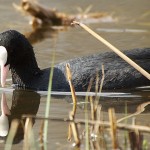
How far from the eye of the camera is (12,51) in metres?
7.97

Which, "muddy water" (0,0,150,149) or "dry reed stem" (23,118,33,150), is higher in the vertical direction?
"muddy water" (0,0,150,149)

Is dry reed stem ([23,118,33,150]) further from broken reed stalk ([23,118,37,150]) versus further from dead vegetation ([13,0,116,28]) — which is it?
dead vegetation ([13,0,116,28])

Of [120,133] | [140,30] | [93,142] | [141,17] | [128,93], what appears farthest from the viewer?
[141,17]

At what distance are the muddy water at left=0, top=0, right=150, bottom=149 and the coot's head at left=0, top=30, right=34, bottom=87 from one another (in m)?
0.32

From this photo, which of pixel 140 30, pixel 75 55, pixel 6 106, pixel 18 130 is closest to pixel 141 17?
pixel 140 30

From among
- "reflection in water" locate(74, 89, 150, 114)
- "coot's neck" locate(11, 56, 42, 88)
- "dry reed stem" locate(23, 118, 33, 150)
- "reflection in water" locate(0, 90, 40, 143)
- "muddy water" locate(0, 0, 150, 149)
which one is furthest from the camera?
"coot's neck" locate(11, 56, 42, 88)

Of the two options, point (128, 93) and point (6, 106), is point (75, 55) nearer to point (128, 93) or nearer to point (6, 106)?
point (128, 93)

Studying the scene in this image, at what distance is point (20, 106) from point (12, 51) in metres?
1.04

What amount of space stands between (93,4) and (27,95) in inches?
205

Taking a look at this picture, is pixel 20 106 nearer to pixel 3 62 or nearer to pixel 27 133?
pixel 3 62

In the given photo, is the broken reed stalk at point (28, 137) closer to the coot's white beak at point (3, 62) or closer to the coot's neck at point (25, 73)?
the coot's white beak at point (3, 62)

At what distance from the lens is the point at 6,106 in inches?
278

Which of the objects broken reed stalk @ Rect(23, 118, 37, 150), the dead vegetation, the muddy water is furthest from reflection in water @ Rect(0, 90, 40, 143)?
the dead vegetation

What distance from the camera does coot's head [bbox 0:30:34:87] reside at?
7.80 m
